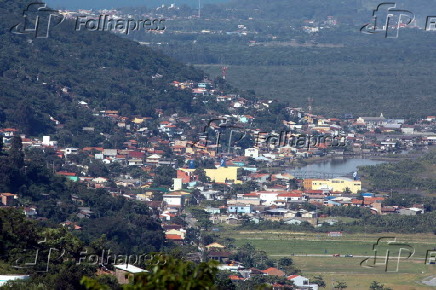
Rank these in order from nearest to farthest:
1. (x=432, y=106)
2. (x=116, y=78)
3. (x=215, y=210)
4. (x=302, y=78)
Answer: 1. (x=215, y=210)
2. (x=116, y=78)
3. (x=432, y=106)
4. (x=302, y=78)

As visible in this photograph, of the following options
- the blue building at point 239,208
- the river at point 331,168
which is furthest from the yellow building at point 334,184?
the blue building at point 239,208

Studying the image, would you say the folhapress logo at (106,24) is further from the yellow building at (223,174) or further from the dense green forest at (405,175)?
the dense green forest at (405,175)

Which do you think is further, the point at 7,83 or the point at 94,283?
the point at 7,83

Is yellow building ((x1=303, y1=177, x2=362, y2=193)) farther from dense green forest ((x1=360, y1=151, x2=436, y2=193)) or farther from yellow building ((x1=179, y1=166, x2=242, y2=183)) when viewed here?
yellow building ((x1=179, y1=166, x2=242, y2=183))

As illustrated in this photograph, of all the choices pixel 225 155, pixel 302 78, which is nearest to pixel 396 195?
pixel 225 155

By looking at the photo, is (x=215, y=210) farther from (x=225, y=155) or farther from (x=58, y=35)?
(x=58, y=35)

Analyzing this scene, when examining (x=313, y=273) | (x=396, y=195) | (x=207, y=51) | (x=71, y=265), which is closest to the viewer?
(x=71, y=265)

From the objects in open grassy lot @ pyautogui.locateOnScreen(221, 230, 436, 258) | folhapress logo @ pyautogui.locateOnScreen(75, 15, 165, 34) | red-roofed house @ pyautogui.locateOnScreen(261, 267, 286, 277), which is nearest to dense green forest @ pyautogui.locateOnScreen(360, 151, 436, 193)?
open grassy lot @ pyautogui.locateOnScreen(221, 230, 436, 258)

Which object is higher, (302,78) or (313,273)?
(302,78)
